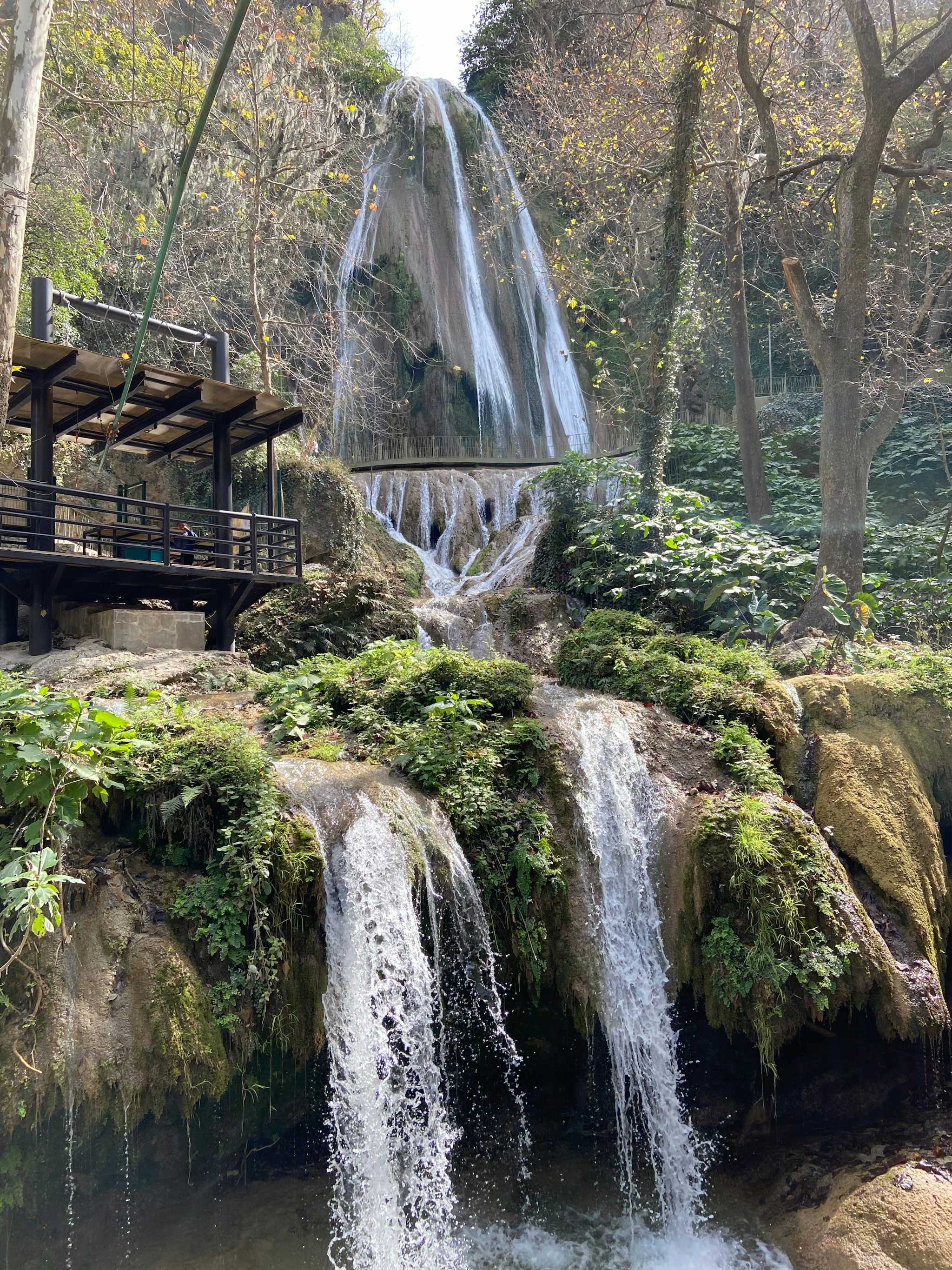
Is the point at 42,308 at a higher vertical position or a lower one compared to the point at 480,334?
lower

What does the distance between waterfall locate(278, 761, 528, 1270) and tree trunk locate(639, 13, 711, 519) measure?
8795 mm

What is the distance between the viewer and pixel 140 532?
10969 millimetres

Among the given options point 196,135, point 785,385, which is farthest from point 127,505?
point 785,385

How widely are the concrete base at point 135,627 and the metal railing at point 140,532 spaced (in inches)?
27.1

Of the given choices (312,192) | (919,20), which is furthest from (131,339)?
(919,20)

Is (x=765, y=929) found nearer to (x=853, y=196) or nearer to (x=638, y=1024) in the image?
(x=638, y=1024)

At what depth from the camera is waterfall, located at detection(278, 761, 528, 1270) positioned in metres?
5.72

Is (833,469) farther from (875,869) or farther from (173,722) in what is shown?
(173,722)

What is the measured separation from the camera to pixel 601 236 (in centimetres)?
2523

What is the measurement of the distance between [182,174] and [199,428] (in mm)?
11391

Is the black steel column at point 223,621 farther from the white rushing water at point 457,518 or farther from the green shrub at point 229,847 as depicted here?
the green shrub at point 229,847

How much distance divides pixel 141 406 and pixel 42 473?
2.05 metres

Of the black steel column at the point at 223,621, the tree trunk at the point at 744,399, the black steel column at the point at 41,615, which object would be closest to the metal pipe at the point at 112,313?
the black steel column at the point at 41,615

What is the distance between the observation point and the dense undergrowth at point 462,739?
272 inches
